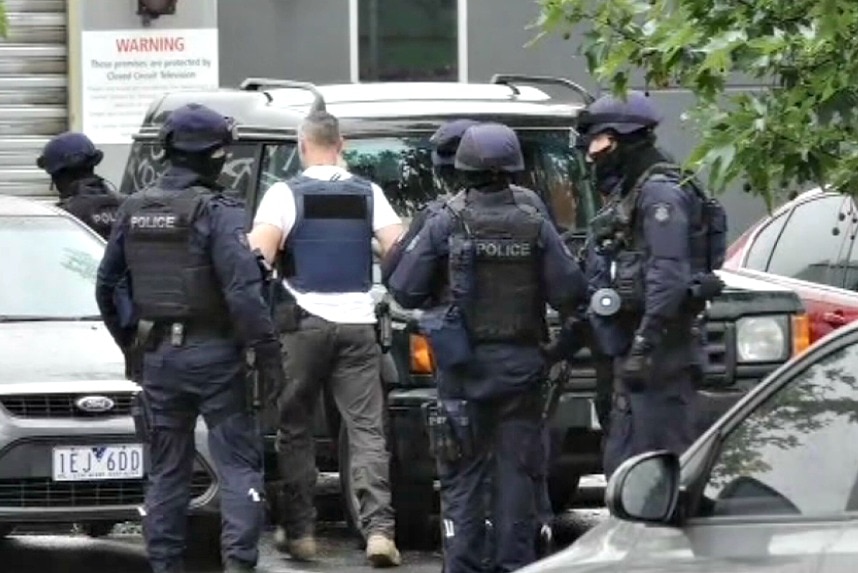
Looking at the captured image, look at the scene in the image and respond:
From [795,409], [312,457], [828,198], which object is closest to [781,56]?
[795,409]

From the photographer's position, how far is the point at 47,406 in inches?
412

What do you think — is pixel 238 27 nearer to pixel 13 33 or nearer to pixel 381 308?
pixel 13 33

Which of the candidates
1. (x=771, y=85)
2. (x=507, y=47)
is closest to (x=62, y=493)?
(x=771, y=85)

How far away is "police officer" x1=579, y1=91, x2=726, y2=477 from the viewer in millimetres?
9500

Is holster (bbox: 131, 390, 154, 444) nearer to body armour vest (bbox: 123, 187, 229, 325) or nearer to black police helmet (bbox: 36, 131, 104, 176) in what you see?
body armour vest (bbox: 123, 187, 229, 325)

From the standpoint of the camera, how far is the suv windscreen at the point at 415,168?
1158 centimetres

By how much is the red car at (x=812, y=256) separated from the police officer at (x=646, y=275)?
5.40 ft

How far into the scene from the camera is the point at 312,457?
427 inches

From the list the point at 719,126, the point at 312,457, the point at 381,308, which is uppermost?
the point at 719,126

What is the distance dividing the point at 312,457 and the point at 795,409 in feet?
17.8

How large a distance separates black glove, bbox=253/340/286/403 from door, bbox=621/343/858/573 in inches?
158

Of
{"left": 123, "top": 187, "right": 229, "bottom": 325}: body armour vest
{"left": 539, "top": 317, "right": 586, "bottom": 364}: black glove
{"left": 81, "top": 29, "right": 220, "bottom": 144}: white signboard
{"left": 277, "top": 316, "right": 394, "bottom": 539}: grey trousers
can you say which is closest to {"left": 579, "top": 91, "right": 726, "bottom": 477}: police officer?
{"left": 539, "top": 317, "right": 586, "bottom": 364}: black glove

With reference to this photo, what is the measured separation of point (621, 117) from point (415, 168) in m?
2.04

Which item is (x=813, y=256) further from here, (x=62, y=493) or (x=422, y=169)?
(x=62, y=493)
